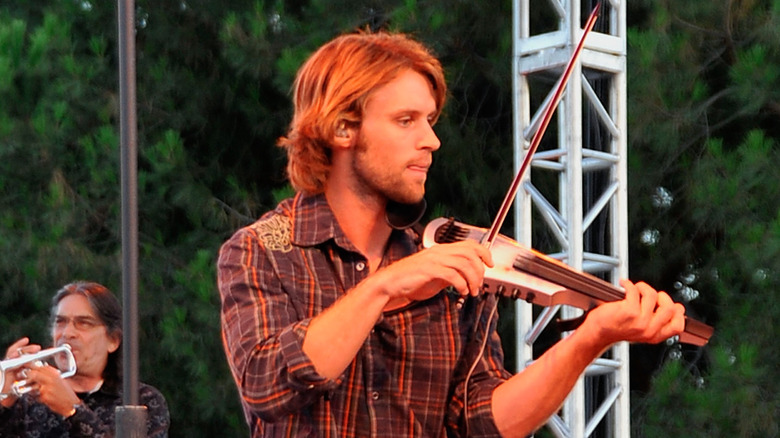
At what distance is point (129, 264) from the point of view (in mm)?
3111

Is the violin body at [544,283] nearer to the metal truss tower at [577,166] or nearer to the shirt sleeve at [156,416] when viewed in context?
the shirt sleeve at [156,416]

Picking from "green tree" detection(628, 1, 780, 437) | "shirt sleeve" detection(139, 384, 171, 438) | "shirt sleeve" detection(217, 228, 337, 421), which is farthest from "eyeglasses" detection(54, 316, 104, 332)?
"green tree" detection(628, 1, 780, 437)

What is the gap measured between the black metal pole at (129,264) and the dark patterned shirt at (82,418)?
1567 millimetres

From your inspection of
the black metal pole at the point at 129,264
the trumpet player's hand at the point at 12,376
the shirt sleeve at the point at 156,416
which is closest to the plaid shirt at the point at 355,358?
the black metal pole at the point at 129,264

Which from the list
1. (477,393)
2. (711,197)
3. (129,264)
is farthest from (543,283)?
(711,197)

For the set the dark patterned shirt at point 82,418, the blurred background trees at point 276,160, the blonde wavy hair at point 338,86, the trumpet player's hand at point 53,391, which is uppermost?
the blurred background trees at point 276,160

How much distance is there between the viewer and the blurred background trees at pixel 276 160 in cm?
731

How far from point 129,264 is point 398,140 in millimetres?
855

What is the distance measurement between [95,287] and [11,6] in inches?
205

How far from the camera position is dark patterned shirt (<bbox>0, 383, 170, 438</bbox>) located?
4.65m

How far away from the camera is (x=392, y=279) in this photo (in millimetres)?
2285

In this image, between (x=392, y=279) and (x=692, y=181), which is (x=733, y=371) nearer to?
(x=692, y=181)

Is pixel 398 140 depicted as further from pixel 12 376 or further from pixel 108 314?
pixel 12 376

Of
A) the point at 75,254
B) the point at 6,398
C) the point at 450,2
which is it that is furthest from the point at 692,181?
the point at 6,398
